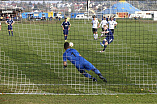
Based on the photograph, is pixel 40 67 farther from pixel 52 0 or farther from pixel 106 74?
pixel 52 0

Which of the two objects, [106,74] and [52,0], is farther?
[106,74]

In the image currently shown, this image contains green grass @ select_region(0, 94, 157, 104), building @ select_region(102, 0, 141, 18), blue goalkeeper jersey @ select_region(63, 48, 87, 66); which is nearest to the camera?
green grass @ select_region(0, 94, 157, 104)

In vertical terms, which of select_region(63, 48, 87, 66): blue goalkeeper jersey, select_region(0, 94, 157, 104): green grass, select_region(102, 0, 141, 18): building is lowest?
select_region(0, 94, 157, 104): green grass

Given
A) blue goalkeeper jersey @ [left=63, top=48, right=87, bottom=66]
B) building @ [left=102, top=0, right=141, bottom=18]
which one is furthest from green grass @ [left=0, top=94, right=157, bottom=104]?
building @ [left=102, top=0, right=141, bottom=18]

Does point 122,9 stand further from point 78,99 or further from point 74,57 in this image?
point 78,99

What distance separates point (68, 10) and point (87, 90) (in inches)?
106

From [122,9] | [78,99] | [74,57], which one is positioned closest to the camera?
[78,99]

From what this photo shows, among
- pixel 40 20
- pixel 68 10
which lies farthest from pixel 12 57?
pixel 68 10

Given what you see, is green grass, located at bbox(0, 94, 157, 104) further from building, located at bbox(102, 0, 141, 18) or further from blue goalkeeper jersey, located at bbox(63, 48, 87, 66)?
building, located at bbox(102, 0, 141, 18)

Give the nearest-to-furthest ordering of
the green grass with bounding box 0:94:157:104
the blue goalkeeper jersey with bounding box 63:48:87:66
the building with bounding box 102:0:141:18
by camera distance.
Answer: the green grass with bounding box 0:94:157:104, the blue goalkeeper jersey with bounding box 63:48:87:66, the building with bounding box 102:0:141:18

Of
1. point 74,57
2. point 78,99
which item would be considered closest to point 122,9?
point 74,57

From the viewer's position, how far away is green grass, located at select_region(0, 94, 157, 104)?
7074mm

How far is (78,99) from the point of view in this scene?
7.28m

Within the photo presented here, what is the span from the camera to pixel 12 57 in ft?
44.8
